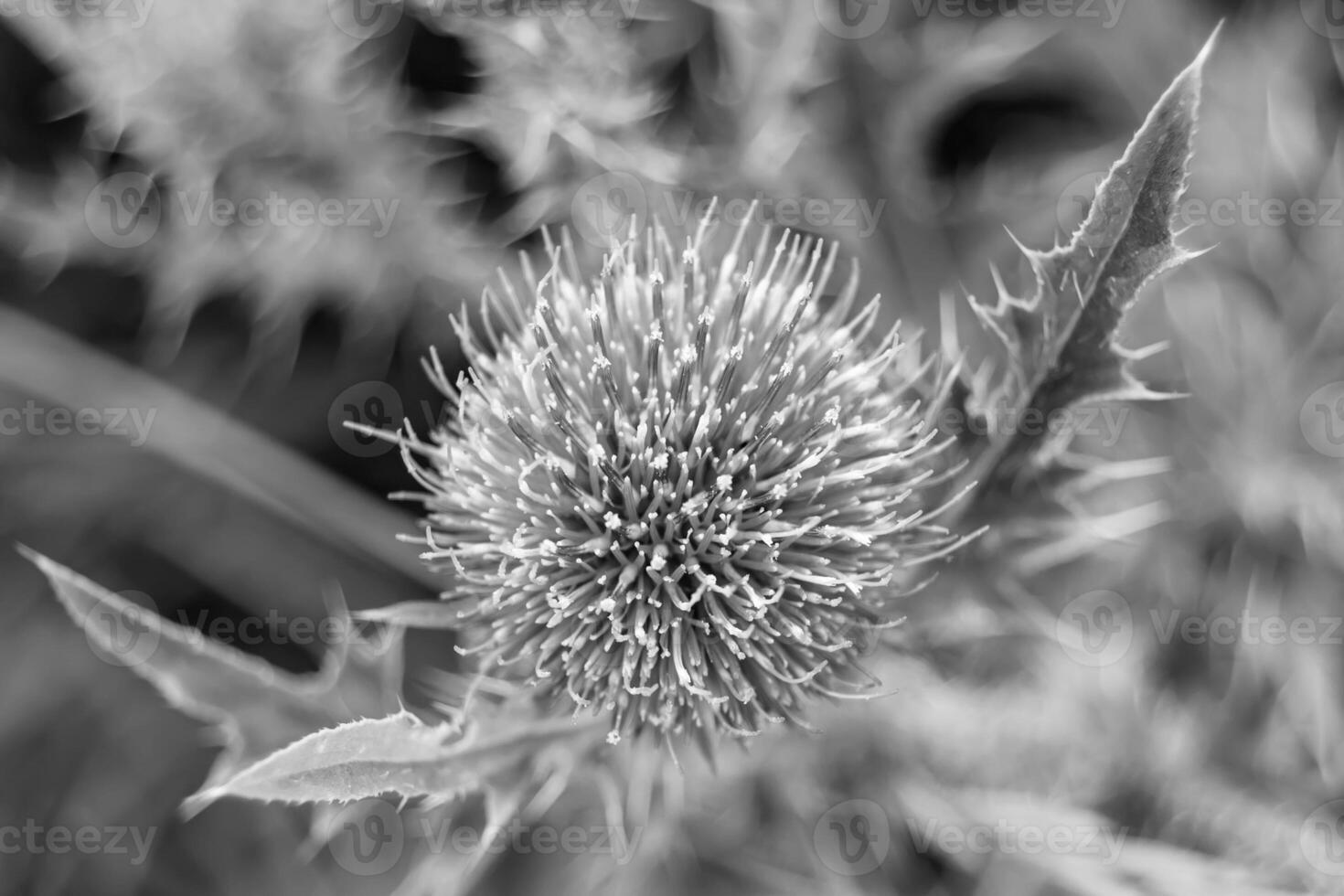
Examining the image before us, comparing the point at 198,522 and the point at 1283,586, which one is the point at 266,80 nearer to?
the point at 198,522

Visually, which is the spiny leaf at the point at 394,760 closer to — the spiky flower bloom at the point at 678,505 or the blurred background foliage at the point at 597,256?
the spiky flower bloom at the point at 678,505

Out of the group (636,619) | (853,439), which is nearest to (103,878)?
(636,619)

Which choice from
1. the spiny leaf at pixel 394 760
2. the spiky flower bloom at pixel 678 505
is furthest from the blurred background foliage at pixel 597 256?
the spiny leaf at pixel 394 760

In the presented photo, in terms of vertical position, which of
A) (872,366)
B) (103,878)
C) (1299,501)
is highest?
(872,366)

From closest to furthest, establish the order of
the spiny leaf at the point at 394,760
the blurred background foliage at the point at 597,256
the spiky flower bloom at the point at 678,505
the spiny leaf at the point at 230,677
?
1. the spiny leaf at the point at 394,760
2. the spiky flower bloom at the point at 678,505
3. the spiny leaf at the point at 230,677
4. the blurred background foliage at the point at 597,256

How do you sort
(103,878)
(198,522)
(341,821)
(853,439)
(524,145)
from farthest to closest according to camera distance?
(198,522), (103,878), (524,145), (341,821), (853,439)

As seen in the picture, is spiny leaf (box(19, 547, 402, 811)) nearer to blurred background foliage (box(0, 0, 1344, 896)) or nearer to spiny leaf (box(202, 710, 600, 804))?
spiny leaf (box(202, 710, 600, 804))
